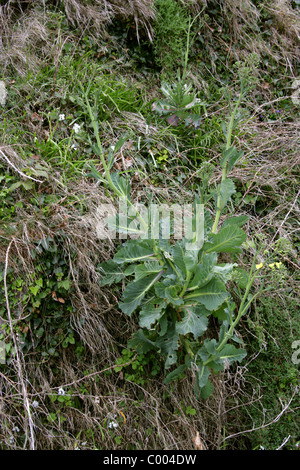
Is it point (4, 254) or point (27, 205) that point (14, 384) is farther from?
point (27, 205)

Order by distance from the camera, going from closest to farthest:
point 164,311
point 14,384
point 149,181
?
point 164,311 → point 14,384 → point 149,181

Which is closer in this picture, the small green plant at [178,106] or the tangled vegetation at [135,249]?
the tangled vegetation at [135,249]

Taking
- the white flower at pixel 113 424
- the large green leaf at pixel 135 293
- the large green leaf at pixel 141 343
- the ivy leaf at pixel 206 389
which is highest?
the large green leaf at pixel 135 293

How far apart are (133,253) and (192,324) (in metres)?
0.46

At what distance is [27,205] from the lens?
8.09 ft

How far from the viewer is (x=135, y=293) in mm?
2037

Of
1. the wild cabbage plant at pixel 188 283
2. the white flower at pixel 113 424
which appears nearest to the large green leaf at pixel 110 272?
the wild cabbage plant at pixel 188 283

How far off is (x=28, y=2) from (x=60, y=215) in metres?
2.02

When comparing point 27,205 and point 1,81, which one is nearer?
point 27,205

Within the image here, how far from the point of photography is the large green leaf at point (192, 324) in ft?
6.23

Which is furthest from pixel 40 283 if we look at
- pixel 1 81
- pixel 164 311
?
pixel 1 81

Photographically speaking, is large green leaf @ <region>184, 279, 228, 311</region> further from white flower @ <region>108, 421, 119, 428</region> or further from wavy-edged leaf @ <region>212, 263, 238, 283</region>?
white flower @ <region>108, 421, 119, 428</region>

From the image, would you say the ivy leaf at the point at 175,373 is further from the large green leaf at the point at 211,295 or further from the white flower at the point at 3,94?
the white flower at the point at 3,94

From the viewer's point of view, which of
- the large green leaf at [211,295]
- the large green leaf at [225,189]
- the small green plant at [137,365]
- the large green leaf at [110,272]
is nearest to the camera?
the large green leaf at [211,295]
